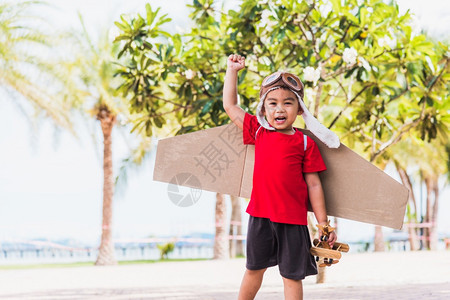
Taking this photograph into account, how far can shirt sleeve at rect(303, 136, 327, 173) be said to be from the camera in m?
3.69

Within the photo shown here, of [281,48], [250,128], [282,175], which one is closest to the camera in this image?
[282,175]

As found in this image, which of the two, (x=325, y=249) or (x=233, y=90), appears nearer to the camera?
(x=325, y=249)

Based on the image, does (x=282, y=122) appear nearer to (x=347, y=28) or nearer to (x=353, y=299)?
(x=353, y=299)

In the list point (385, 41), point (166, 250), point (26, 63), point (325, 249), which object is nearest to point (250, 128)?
point (325, 249)

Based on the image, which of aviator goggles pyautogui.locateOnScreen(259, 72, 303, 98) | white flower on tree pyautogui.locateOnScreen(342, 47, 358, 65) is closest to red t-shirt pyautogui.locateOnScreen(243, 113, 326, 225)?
aviator goggles pyautogui.locateOnScreen(259, 72, 303, 98)

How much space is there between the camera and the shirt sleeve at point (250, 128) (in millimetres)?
3842

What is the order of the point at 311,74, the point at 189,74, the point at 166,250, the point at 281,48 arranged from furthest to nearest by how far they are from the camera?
the point at 166,250
the point at 281,48
the point at 189,74
the point at 311,74

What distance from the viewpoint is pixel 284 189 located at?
3.59 metres

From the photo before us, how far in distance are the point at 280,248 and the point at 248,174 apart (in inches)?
21.9

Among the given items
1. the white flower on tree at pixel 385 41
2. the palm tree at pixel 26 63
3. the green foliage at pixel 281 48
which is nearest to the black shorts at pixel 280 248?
the green foliage at pixel 281 48

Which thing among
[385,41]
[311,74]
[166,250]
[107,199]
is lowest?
[166,250]

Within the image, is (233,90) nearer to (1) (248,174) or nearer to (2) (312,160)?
(1) (248,174)

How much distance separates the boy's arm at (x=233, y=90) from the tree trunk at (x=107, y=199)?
13.6 m

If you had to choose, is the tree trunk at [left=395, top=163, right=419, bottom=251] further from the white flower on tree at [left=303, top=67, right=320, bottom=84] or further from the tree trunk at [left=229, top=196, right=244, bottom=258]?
the white flower on tree at [left=303, top=67, right=320, bottom=84]
